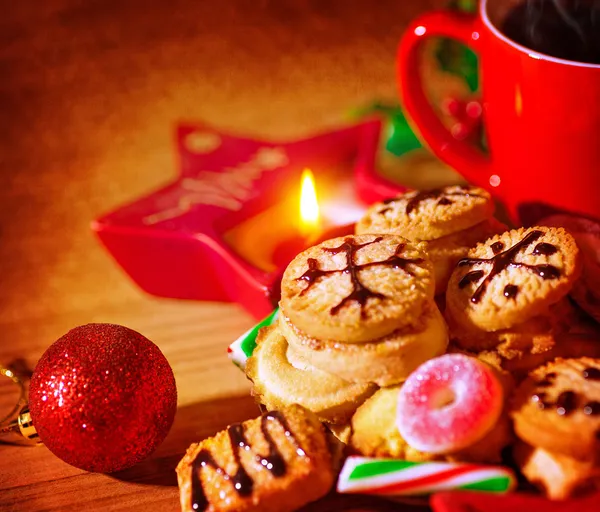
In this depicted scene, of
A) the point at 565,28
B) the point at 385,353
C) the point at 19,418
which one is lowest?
the point at 19,418

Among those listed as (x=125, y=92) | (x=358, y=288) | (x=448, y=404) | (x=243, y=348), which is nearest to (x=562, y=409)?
(x=448, y=404)

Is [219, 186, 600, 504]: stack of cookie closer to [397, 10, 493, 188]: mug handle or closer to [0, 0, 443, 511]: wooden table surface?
[0, 0, 443, 511]: wooden table surface

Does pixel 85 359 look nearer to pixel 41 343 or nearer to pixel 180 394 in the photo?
pixel 180 394

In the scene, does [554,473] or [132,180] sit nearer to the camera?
[554,473]

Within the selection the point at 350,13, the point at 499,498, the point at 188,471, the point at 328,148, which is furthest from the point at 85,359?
the point at 350,13

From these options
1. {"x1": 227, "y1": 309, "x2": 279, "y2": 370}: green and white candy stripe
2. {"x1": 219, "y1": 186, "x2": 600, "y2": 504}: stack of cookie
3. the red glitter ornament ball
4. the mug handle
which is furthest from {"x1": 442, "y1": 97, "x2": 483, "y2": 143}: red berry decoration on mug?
the red glitter ornament ball

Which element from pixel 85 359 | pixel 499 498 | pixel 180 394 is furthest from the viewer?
pixel 180 394

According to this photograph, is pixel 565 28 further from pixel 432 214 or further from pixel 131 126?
pixel 131 126
